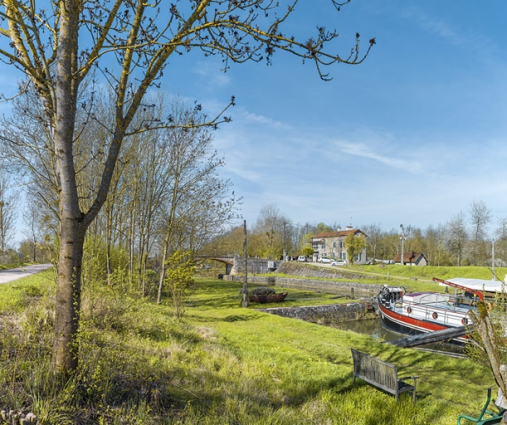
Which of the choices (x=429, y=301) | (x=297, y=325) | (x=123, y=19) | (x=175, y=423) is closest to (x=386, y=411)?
(x=175, y=423)

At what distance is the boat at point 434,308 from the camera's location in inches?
611

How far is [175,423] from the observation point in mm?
3521

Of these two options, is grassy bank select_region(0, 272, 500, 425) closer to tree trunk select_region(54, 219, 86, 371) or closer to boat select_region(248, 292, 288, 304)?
tree trunk select_region(54, 219, 86, 371)

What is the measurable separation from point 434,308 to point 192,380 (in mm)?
14887

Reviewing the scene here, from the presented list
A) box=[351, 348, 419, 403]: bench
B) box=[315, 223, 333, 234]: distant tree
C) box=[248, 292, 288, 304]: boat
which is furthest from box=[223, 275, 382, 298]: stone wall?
box=[315, 223, 333, 234]: distant tree

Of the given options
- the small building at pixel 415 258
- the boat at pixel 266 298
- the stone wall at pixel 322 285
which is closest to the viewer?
the boat at pixel 266 298

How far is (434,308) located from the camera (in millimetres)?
16453

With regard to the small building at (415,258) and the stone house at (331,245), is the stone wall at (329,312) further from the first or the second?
the stone house at (331,245)

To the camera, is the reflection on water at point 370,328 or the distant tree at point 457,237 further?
the distant tree at point 457,237

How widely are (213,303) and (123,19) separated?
52.9ft

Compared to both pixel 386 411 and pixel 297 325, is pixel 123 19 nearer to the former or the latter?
pixel 386 411

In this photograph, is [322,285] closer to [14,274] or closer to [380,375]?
[14,274]

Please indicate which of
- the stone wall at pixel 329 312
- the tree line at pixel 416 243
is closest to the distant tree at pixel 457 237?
the tree line at pixel 416 243

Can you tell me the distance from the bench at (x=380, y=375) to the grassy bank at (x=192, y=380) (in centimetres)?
17
